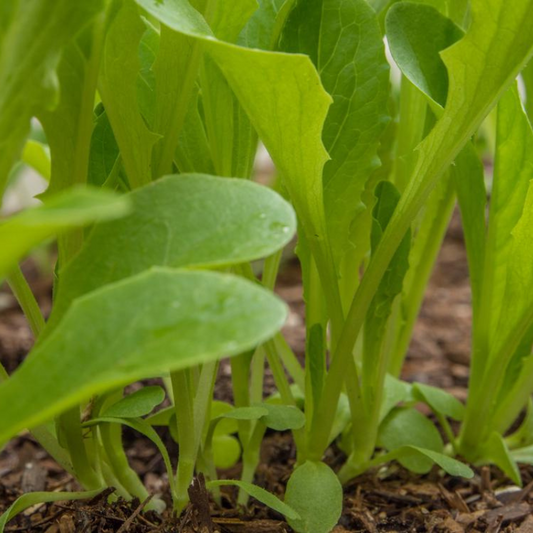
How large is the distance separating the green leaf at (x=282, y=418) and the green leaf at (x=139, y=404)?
10cm

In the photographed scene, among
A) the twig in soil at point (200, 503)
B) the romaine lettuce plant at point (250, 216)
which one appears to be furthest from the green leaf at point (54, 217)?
the twig in soil at point (200, 503)

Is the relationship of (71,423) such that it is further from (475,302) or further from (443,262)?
(443,262)

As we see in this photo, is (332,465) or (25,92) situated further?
(332,465)

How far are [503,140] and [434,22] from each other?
0.14 metres

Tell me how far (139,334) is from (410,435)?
20.3 inches

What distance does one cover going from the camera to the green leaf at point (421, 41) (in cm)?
68

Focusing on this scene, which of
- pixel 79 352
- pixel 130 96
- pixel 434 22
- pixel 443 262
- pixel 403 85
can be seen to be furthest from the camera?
pixel 443 262

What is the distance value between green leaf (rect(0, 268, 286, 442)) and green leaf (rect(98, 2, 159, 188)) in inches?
9.1

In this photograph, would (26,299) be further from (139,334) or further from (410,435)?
(410,435)

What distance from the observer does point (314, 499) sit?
0.69 metres

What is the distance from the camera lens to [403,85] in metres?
0.82

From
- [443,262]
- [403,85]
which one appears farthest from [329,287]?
[443,262]

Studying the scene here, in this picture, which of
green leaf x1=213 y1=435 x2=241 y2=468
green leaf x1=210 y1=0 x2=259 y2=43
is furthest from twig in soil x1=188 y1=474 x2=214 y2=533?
green leaf x1=210 y1=0 x2=259 y2=43

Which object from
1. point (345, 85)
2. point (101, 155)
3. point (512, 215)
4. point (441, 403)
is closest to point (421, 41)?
point (345, 85)
